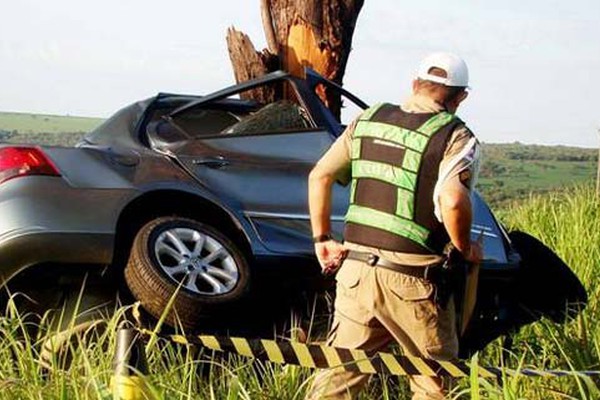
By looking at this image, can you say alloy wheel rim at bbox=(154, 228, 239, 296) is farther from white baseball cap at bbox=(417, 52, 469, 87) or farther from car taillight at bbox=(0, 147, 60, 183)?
white baseball cap at bbox=(417, 52, 469, 87)

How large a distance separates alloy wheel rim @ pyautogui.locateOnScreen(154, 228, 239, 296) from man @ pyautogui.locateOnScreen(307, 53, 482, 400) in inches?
33.4

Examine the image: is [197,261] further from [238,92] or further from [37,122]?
[37,122]

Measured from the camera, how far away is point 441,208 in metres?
4.20

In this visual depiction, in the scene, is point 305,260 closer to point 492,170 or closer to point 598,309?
point 598,309

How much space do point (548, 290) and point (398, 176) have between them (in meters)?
1.87

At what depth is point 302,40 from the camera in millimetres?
8508

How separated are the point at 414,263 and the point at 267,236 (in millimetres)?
1195

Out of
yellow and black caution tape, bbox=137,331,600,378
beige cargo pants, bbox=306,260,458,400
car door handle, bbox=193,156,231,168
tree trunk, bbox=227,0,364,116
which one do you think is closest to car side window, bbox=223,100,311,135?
car door handle, bbox=193,156,231,168

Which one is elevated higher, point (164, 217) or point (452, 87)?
point (452, 87)

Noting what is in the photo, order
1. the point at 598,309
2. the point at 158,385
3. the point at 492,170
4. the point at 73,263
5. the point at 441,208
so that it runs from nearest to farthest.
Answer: the point at 158,385 → the point at 441,208 → the point at 73,263 → the point at 598,309 → the point at 492,170

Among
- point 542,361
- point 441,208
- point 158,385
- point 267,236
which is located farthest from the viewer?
point 542,361

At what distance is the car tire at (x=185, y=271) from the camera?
4.97 m

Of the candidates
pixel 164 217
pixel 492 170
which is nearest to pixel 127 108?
pixel 164 217

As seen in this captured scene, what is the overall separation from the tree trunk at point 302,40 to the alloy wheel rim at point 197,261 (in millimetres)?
3370
